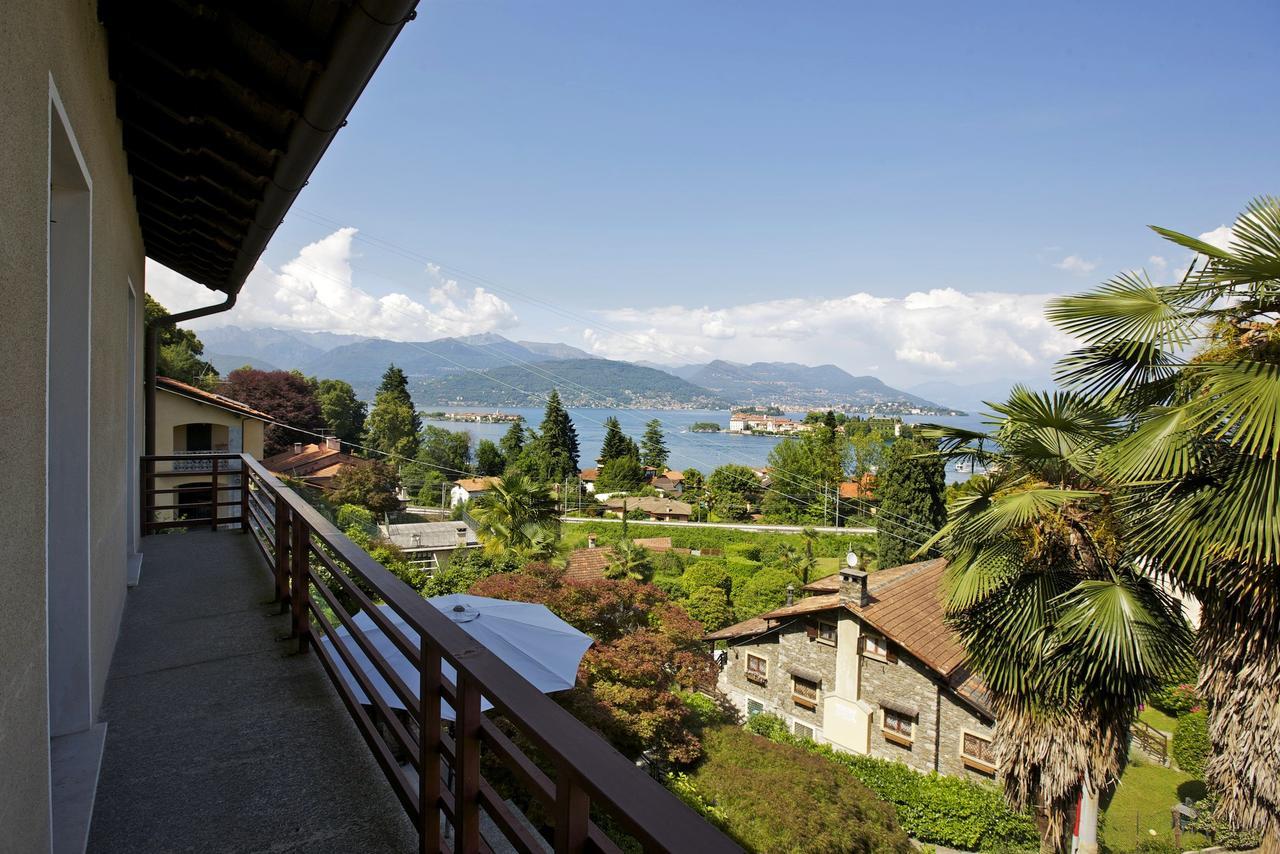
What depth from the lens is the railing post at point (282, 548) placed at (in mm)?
3682

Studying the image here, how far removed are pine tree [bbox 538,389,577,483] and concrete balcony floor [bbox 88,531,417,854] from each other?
47.4 metres

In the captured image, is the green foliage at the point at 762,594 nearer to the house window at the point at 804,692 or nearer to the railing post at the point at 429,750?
the house window at the point at 804,692

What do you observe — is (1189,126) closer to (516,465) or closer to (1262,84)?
(1262,84)

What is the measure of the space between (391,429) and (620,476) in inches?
717

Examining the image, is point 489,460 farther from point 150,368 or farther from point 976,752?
point 150,368

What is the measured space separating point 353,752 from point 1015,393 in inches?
230

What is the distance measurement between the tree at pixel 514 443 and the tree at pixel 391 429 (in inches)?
305

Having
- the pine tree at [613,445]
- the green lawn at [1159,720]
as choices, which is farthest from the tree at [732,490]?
the green lawn at [1159,720]

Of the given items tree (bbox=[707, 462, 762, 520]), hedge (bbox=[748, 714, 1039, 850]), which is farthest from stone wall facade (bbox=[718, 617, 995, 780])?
tree (bbox=[707, 462, 762, 520])

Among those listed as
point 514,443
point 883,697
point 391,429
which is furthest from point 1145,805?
point 514,443

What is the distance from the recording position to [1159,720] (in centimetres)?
1661

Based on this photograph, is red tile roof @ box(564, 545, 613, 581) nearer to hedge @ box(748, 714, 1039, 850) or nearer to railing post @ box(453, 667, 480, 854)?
hedge @ box(748, 714, 1039, 850)

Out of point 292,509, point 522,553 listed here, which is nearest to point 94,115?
point 292,509

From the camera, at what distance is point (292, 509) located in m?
3.27
